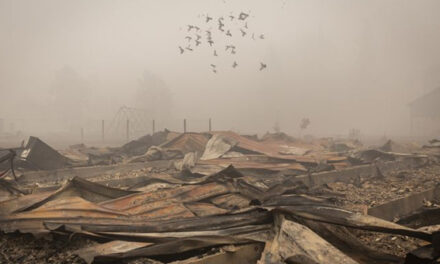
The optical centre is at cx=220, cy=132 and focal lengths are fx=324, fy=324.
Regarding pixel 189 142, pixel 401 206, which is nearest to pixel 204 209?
pixel 401 206

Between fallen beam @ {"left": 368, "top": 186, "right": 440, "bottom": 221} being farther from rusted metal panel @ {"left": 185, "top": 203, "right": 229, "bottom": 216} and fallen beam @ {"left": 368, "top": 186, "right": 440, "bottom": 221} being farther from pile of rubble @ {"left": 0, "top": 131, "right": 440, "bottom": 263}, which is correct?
rusted metal panel @ {"left": 185, "top": 203, "right": 229, "bottom": 216}

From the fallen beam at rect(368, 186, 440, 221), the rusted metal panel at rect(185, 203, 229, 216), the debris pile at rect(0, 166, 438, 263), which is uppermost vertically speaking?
the debris pile at rect(0, 166, 438, 263)

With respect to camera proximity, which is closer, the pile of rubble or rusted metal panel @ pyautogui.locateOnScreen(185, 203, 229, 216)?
the pile of rubble

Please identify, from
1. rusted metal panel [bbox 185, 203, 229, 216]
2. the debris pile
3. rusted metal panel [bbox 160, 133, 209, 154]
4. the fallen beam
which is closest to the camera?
the debris pile

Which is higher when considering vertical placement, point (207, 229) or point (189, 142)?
point (189, 142)

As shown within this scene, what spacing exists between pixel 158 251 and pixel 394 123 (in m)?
84.2

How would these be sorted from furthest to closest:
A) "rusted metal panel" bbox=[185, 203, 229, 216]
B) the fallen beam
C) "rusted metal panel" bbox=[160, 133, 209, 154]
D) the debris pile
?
"rusted metal panel" bbox=[160, 133, 209, 154], the fallen beam, "rusted metal panel" bbox=[185, 203, 229, 216], the debris pile

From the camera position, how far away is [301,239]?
271cm

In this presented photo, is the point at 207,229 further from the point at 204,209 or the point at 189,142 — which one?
the point at 189,142

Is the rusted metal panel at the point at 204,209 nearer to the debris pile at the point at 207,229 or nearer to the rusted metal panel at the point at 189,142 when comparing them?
the debris pile at the point at 207,229

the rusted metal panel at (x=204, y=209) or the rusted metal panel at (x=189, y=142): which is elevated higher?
the rusted metal panel at (x=189, y=142)

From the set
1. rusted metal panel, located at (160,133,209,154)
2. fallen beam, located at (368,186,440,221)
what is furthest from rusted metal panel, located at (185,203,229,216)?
rusted metal panel, located at (160,133,209,154)

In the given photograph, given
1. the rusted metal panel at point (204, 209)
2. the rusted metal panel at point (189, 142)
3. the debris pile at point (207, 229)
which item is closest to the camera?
the debris pile at point (207, 229)

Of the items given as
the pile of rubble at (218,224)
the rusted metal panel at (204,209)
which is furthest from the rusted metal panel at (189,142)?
the rusted metal panel at (204,209)
